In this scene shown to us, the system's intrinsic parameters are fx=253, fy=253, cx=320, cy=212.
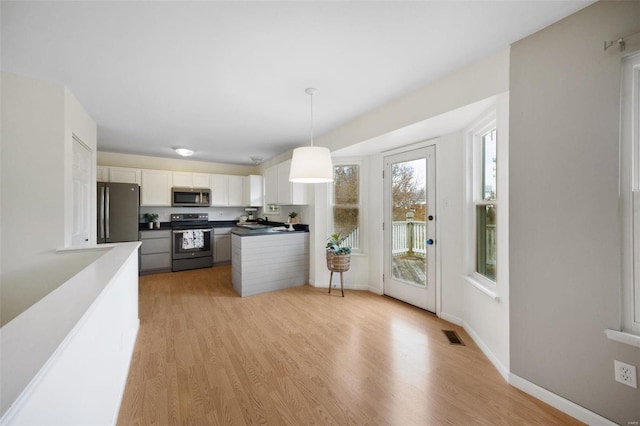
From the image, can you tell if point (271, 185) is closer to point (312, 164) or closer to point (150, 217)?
point (150, 217)

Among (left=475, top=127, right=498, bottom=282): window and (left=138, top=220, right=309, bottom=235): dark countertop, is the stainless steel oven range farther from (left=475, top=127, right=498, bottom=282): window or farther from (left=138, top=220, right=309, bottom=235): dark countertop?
(left=475, top=127, right=498, bottom=282): window

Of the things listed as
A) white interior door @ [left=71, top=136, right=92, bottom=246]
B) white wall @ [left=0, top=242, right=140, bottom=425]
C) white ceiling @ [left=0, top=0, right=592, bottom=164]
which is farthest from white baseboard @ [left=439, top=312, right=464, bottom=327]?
white interior door @ [left=71, top=136, right=92, bottom=246]

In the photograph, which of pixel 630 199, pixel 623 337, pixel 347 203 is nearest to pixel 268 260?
pixel 347 203

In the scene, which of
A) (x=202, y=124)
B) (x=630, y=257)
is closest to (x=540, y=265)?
(x=630, y=257)

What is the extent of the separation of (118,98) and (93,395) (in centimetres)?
282

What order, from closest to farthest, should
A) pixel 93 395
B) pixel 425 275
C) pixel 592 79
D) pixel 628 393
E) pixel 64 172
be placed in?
1. pixel 93 395
2. pixel 628 393
3. pixel 592 79
4. pixel 64 172
5. pixel 425 275

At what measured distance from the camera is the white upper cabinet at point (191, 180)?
554 cm

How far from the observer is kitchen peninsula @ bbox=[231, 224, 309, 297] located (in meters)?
3.87

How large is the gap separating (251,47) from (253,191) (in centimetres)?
442

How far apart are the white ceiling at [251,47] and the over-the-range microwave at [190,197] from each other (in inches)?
101

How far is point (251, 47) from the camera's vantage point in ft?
6.11

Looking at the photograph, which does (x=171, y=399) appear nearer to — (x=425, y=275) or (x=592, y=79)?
(x=425, y=275)

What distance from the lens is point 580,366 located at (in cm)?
157

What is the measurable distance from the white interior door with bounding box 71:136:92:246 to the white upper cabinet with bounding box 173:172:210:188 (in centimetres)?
225
